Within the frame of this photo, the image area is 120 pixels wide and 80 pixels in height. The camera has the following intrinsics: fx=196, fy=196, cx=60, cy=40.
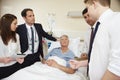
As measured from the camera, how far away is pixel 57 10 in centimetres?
405

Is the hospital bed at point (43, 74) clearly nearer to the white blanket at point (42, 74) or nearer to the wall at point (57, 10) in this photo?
the white blanket at point (42, 74)

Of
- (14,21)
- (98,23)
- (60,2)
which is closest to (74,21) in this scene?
(60,2)

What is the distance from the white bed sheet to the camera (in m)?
2.48

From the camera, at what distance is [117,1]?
11.9 feet

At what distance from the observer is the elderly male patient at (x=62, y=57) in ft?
9.71

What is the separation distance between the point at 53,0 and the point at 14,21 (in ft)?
4.22

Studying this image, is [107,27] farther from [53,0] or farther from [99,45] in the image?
[53,0]

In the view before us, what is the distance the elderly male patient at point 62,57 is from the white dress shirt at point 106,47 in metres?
1.59

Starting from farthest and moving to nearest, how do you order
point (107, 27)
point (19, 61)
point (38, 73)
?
point (19, 61) → point (38, 73) → point (107, 27)

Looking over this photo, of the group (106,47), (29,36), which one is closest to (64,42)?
(29,36)

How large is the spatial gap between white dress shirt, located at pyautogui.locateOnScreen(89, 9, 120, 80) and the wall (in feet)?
8.19

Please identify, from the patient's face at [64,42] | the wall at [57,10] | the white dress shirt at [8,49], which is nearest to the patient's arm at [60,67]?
the patient's face at [64,42]

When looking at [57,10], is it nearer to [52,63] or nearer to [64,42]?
[64,42]

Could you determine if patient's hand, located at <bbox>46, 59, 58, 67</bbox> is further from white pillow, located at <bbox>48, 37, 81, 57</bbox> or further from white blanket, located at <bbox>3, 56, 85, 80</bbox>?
white pillow, located at <bbox>48, 37, 81, 57</bbox>
